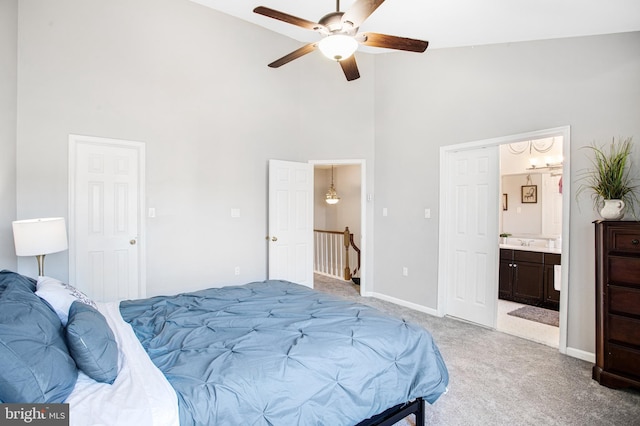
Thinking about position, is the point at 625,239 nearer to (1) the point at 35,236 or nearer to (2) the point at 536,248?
(2) the point at 536,248

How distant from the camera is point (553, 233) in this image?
4.60 meters

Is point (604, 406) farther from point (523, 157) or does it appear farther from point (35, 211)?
point (35, 211)

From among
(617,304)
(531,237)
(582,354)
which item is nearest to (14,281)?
(617,304)

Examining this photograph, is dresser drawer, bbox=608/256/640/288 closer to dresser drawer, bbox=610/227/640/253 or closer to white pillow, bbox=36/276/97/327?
dresser drawer, bbox=610/227/640/253

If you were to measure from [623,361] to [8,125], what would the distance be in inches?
202

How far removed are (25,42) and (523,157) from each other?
6043 millimetres

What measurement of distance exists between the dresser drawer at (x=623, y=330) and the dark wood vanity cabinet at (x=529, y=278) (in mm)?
1872

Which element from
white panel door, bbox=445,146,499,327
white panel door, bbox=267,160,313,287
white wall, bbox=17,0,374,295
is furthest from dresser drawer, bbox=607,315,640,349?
white panel door, bbox=267,160,313,287

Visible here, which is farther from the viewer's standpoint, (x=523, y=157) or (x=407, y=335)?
(x=523, y=157)

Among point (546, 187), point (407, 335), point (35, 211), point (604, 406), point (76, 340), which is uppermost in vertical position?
point (546, 187)

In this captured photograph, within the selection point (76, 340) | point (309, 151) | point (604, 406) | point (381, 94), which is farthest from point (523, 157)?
point (76, 340)

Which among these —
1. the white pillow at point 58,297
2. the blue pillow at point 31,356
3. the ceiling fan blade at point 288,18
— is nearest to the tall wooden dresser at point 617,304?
the ceiling fan blade at point 288,18

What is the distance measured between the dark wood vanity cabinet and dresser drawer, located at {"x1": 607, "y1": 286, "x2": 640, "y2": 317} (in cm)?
185

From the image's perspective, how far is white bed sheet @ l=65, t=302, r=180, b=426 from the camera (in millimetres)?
1062
